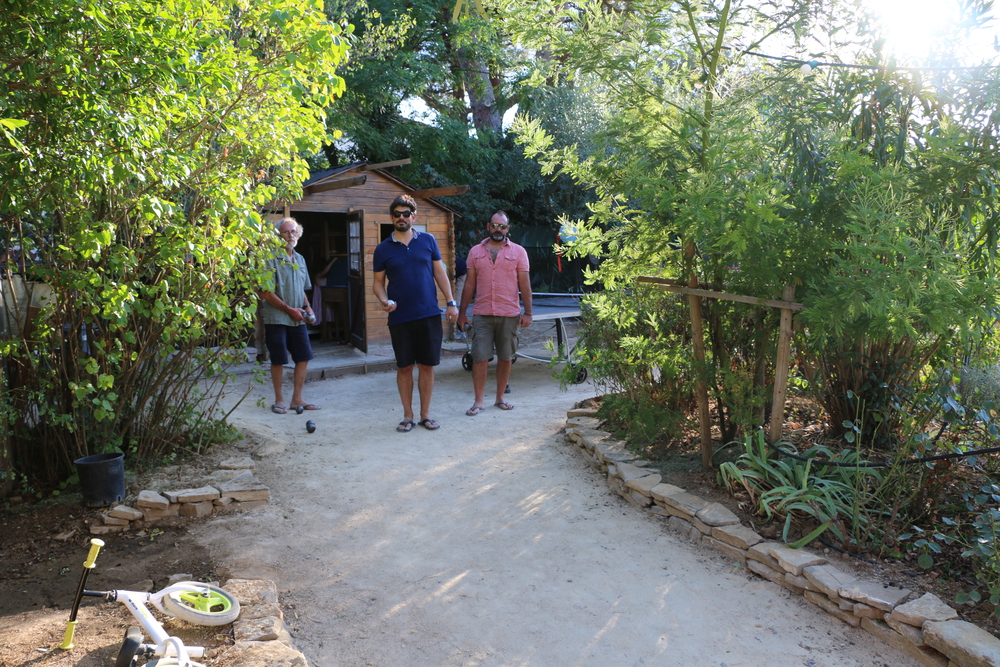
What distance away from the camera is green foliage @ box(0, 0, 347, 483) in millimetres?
3057

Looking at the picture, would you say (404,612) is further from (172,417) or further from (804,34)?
(804,34)

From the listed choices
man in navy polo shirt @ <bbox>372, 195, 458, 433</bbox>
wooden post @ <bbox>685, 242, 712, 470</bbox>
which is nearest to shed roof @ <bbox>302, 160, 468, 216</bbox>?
man in navy polo shirt @ <bbox>372, 195, 458, 433</bbox>

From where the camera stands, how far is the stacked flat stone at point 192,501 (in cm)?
377

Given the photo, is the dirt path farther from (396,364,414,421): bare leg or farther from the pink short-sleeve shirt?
the pink short-sleeve shirt

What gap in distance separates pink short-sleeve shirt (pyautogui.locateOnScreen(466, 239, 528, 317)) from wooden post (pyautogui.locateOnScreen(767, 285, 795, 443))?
2903 mm

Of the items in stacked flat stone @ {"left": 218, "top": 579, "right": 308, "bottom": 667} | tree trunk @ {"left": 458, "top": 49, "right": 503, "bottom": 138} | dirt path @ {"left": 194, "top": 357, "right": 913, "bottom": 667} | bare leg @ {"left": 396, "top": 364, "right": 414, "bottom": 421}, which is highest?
tree trunk @ {"left": 458, "top": 49, "right": 503, "bottom": 138}

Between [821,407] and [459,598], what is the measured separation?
8.74 ft

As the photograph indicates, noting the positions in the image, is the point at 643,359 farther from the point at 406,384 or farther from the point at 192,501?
the point at 192,501

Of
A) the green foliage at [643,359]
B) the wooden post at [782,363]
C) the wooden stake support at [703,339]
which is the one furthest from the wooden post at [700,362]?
the wooden post at [782,363]

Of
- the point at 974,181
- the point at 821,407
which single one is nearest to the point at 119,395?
the point at 821,407

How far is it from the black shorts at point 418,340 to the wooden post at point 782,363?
2.66 meters

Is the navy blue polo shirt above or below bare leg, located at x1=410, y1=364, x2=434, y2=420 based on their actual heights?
above

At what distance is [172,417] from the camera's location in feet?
15.1

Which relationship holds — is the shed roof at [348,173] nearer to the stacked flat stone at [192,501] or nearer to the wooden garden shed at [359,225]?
the wooden garden shed at [359,225]
